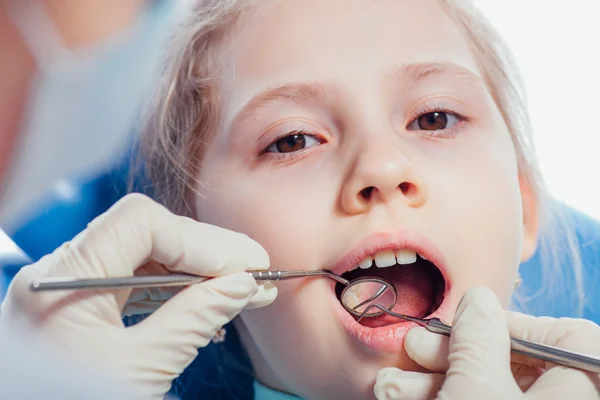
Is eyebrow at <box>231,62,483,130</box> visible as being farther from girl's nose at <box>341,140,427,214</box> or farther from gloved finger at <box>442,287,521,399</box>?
gloved finger at <box>442,287,521,399</box>

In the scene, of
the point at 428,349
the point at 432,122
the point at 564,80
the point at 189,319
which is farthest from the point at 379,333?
the point at 564,80

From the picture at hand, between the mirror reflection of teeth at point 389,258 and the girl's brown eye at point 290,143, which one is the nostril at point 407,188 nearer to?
the mirror reflection of teeth at point 389,258

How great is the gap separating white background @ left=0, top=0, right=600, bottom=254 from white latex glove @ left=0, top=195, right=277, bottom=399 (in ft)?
3.41

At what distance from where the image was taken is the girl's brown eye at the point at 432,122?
113 centimetres

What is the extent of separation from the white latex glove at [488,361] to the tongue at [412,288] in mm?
155

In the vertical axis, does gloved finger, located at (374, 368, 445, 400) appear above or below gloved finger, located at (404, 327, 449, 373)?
below

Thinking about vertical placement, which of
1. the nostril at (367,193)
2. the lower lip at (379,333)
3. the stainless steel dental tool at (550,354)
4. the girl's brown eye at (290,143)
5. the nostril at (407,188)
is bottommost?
the stainless steel dental tool at (550,354)

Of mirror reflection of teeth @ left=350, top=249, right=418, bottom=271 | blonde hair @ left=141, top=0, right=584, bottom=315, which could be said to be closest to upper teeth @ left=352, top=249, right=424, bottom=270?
mirror reflection of teeth @ left=350, top=249, right=418, bottom=271

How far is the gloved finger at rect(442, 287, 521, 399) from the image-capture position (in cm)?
83

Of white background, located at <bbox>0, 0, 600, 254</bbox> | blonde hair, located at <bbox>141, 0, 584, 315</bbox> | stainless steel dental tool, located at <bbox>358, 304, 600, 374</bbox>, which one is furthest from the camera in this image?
white background, located at <bbox>0, 0, 600, 254</bbox>

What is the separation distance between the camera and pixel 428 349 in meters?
A: 0.94

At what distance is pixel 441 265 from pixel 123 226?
20.4 inches

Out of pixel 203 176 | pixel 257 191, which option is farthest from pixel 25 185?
pixel 257 191

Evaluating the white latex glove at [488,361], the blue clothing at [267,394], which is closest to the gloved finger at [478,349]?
the white latex glove at [488,361]
